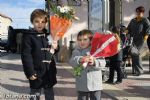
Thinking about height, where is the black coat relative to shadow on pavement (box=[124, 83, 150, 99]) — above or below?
above

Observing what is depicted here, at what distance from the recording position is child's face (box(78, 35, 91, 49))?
20.2 feet

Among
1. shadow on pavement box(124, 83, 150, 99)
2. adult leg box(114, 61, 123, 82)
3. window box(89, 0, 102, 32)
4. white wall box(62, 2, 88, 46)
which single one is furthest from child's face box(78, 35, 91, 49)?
white wall box(62, 2, 88, 46)

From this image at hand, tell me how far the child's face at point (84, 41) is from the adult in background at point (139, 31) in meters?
6.77

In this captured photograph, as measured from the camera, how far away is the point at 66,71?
15.4 metres

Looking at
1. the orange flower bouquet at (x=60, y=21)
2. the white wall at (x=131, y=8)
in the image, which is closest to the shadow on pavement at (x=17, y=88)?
the orange flower bouquet at (x=60, y=21)

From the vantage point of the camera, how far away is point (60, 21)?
647cm

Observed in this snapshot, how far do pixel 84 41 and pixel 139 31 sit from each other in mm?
7013

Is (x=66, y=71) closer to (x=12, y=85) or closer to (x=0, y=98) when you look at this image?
(x=12, y=85)

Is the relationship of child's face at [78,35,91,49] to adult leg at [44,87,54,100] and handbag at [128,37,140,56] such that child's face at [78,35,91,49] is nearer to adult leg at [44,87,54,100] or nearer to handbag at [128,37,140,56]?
adult leg at [44,87,54,100]

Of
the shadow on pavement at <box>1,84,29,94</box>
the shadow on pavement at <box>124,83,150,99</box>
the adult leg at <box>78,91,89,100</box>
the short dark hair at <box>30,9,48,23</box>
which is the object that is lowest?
the shadow on pavement at <box>124,83,150,99</box>

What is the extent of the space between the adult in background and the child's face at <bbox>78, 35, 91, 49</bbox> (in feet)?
22.2

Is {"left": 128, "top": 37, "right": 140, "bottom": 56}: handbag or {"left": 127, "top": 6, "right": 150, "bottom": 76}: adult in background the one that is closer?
{"left": 127, "top": 6, "right": 150, "bottom": 76}: adult in background

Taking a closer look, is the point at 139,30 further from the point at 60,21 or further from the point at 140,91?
the point at 60,21

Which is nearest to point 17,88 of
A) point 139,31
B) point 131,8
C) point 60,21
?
point 139,31
